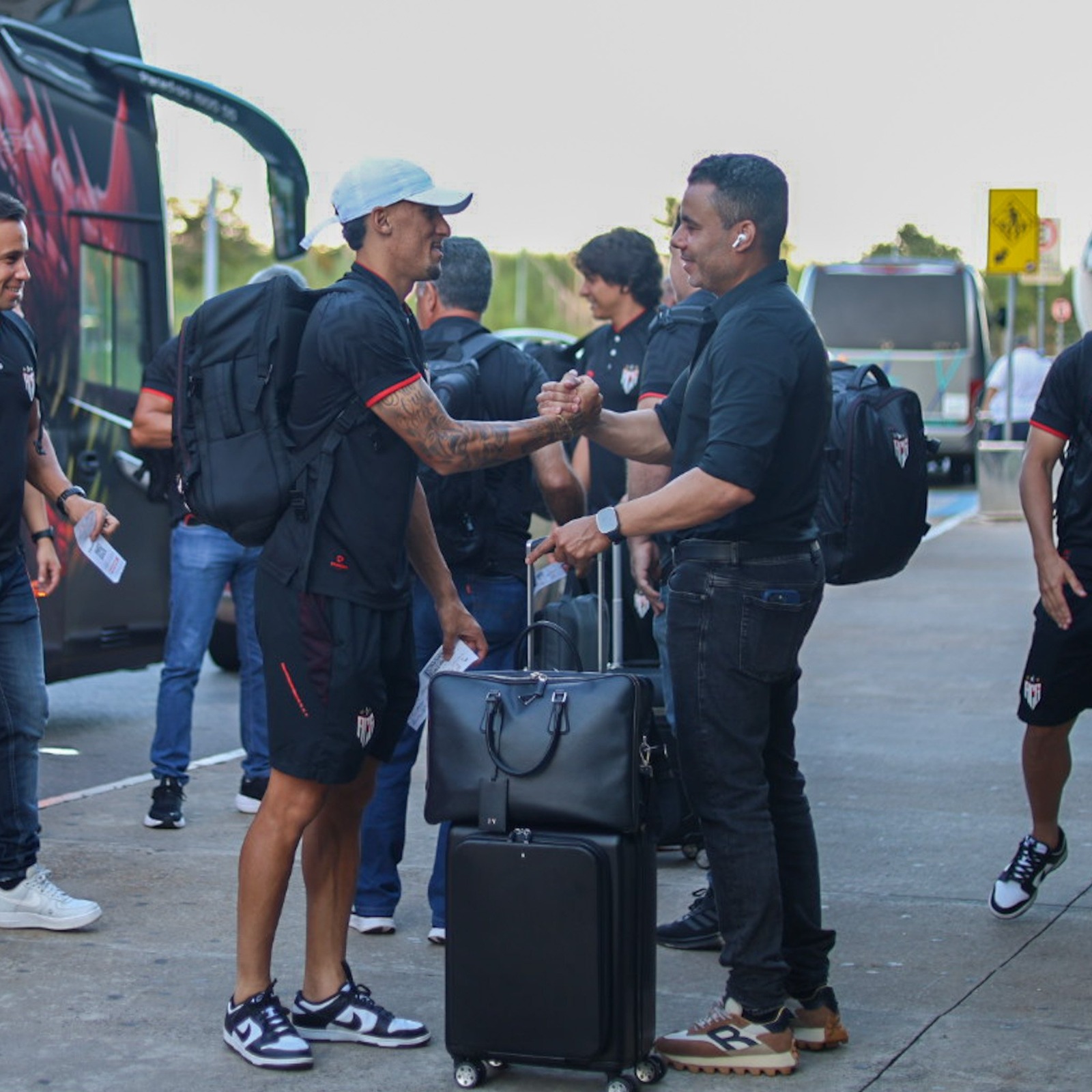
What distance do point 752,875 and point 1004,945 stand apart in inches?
55.0

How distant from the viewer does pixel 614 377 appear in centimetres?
668

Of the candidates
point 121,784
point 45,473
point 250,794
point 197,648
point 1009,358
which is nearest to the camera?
point 45,473

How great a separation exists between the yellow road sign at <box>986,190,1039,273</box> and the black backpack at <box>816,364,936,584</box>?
44.3 ft

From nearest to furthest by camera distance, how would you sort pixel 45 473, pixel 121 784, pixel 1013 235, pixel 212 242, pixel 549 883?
1. pixel 549 883
2. pixel 45 473
3. pixel 121 784
4. pixel 1013 235
5. pixel 212 242

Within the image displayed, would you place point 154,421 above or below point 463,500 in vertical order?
above

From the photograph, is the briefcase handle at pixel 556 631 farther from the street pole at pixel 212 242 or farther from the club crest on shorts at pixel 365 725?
the street pole at pixel 212 242

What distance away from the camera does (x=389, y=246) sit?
454 cm

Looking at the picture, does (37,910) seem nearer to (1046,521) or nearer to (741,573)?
(741,573)

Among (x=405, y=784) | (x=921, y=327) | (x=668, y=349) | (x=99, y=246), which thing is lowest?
(x=405, y=784)

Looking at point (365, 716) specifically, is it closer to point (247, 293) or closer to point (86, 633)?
point (247, 293)

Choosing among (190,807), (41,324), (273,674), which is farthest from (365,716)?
(41,324)

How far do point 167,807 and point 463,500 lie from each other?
81.5 inches

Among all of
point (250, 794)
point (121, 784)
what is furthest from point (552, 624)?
point (121, 784)

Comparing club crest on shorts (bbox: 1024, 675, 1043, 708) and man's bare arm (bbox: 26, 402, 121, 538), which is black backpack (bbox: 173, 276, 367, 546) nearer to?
man's bare arm (bbox: 26, 402, 121, 538)
